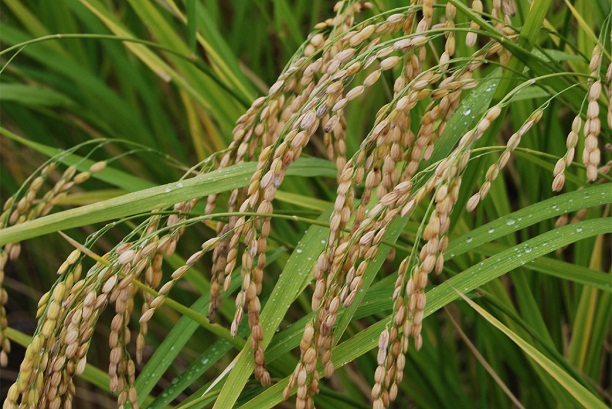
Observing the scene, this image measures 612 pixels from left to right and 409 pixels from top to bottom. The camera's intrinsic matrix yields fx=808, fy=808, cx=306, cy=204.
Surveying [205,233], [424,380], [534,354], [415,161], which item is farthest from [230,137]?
[534,354]

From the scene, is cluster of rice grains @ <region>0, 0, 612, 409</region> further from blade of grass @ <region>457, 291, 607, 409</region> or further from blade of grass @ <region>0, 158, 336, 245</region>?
blade of grass @ <region>457, 291, 607, 409</region>

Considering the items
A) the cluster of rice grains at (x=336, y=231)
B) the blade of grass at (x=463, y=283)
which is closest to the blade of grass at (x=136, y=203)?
the cluster of rice grains at (x=336, y=231)

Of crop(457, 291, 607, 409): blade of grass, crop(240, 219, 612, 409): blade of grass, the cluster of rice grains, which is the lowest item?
crop(457, 291, 607, 409): blade of grass

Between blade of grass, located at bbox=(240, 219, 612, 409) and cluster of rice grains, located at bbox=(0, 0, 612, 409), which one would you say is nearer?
cluster of rice grains, located at bbox=(0, 0, 612, 409)

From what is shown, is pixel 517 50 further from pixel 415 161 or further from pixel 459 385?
pixel 459 385

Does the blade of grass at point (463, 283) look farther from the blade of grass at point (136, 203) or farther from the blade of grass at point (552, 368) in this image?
the blade of grass at point (136, 203)

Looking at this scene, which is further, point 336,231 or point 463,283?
point 463,283

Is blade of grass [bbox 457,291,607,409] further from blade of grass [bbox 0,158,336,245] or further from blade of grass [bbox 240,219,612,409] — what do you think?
blade of grass [bbox 0,158,336,245]

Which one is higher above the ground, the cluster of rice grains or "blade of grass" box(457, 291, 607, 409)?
the cluster of rice grains

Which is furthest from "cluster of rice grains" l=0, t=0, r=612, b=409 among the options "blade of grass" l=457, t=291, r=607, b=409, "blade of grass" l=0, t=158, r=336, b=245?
"blade of grass" l=457, t=291, r=607, b=409

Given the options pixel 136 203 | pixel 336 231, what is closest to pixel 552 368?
pixel 336 231

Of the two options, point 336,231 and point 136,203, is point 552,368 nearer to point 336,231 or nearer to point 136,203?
point 336,231
